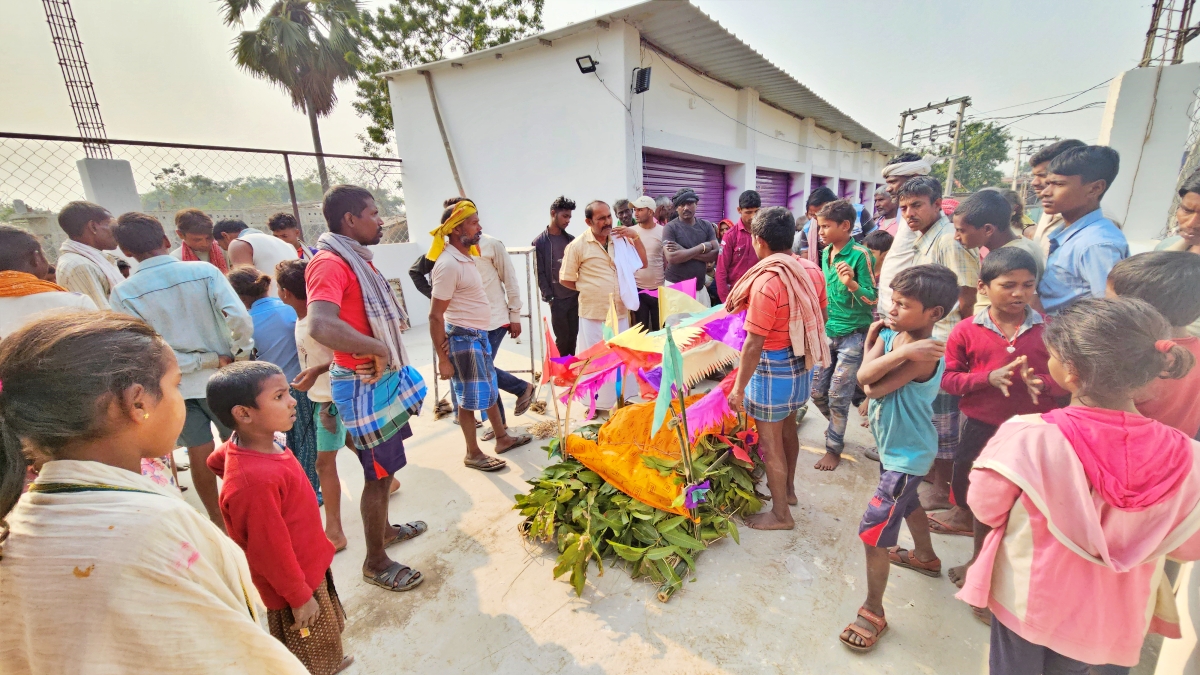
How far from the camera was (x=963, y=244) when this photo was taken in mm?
2604

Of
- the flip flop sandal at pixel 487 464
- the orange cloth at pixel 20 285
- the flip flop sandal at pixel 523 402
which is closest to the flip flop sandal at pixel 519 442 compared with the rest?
the flip flop sandal at pixel 487 464

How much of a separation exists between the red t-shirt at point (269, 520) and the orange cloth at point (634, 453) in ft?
4.87

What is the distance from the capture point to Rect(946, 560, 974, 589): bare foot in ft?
7.16

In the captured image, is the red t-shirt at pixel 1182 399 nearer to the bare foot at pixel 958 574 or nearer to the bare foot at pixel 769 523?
the bare foot at pixel 958 574

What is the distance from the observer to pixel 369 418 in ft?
7.67

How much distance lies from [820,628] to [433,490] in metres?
2.44

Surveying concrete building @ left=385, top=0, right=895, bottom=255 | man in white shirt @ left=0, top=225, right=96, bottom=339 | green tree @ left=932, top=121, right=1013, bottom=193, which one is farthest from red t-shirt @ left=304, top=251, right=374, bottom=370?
green tree @ left=932, top=121, right=1013, bottom=193

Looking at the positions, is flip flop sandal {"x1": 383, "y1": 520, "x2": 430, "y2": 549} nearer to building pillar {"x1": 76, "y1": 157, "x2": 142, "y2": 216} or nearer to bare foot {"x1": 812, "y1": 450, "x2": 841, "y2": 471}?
bare foot {"x1": 812, "y1": 450, "x2": 841, "y2": 471}

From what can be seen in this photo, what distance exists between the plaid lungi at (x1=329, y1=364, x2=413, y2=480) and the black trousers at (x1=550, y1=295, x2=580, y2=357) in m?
2.59

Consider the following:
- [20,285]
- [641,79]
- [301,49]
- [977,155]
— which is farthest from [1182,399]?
[977,155]

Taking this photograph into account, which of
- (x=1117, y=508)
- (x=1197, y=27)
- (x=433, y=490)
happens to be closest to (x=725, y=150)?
(x=1197, y=27)

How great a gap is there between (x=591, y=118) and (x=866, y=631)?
5.88 metres

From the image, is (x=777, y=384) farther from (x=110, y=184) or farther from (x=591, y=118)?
(x=110, y=184)

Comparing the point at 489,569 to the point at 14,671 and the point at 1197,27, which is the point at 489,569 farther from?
the point at 1197,27
